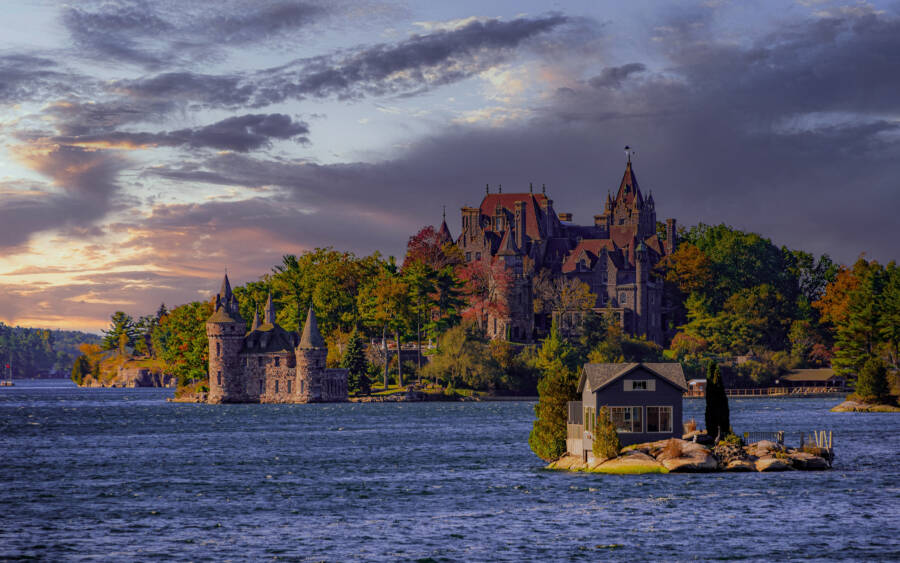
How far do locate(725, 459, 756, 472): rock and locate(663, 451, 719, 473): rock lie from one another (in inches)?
53.9

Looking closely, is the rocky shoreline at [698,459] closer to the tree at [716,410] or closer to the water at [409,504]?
the water at [409,504]

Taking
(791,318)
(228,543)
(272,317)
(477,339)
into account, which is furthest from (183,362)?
(228,543)

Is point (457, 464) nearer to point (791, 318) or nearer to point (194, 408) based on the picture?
point (194, 408)

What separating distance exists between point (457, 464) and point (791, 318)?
127 meters

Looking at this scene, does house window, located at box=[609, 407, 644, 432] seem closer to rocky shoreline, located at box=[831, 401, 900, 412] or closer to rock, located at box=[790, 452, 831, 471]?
rock, located at box=[790, 452, 831, 471]

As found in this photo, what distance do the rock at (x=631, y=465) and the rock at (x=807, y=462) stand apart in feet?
28.7

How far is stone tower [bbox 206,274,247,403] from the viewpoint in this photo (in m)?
151

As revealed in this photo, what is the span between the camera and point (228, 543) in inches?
1789

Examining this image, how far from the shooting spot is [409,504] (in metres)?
56.7

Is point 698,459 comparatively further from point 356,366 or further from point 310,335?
point 356,366

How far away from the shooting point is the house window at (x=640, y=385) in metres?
62.7

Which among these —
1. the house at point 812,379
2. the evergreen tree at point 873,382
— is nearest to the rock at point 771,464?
the evergreen tree at point 873,382

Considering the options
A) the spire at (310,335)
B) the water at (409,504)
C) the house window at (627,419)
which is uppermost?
the spire at (310,335)

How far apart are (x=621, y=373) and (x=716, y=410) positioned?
23.0ft
